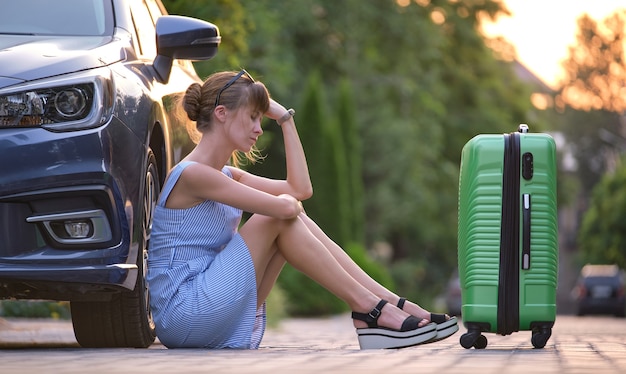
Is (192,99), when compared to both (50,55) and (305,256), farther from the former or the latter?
(305,256)

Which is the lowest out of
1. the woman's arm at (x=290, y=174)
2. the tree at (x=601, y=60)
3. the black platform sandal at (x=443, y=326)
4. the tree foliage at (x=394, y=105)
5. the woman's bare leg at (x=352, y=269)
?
the tree at (x=601, y=60)

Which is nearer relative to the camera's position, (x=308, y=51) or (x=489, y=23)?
(x=308, y=51)

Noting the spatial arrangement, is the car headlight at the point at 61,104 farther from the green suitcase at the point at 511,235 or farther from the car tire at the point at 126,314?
the green suitcase at the point at 511,235

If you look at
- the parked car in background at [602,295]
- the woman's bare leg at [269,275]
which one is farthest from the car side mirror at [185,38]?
the parked car in background at [602,295]

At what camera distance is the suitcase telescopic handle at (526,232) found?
20.1 ft

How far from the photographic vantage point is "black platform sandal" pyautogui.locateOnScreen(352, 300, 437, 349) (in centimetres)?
618

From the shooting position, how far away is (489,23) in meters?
41.9

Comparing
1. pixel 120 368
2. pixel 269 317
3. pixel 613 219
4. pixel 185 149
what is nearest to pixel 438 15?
pixel 613 219

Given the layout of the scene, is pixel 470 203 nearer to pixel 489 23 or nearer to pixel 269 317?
pixel 269 317

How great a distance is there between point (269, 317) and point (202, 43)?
336 inches

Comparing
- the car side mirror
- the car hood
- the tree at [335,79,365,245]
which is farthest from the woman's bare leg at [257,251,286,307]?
the tree at [335,79,365,245]

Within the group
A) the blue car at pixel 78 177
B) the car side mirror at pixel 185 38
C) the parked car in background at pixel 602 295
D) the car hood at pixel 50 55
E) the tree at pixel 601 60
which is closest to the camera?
the blue car at pixel 78 177

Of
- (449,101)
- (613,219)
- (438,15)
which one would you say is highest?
(438,15)

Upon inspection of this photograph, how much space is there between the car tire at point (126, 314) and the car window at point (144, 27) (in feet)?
2.29
